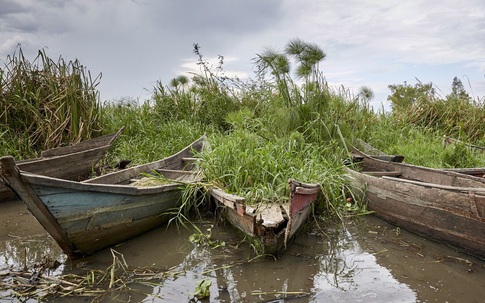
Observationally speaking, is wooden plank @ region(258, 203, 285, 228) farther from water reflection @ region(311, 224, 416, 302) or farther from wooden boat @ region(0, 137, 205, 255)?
wooden boat @ region(0, 137, 205, 255)

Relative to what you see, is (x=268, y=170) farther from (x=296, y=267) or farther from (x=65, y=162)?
(x=65, y=162)

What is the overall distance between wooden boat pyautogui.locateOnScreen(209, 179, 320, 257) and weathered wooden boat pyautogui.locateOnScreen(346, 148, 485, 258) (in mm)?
1006

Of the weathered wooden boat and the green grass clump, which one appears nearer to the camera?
the weathered wooden boat

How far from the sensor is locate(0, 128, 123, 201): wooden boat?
5195mm

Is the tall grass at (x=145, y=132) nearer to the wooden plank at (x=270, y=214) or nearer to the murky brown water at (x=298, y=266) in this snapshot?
the murky brown water at (x=298, y=266)

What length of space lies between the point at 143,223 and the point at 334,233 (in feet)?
6.30

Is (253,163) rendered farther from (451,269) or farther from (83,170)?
(83,170)

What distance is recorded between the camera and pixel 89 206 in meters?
3.39

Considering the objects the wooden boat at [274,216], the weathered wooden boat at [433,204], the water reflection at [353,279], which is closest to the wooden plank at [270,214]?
the wooden boat at [274,216]

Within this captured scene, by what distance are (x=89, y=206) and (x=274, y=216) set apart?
154 cm

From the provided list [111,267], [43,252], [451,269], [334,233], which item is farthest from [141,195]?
[451,269]

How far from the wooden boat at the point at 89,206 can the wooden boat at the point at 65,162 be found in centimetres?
128

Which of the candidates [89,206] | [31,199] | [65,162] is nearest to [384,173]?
[89,206]

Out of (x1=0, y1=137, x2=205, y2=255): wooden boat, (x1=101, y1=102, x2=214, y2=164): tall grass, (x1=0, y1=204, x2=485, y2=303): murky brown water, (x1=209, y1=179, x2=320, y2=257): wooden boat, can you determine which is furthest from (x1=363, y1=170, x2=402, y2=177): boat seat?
(x1=101, y1=102, x2=214, y2=164): tall grass
